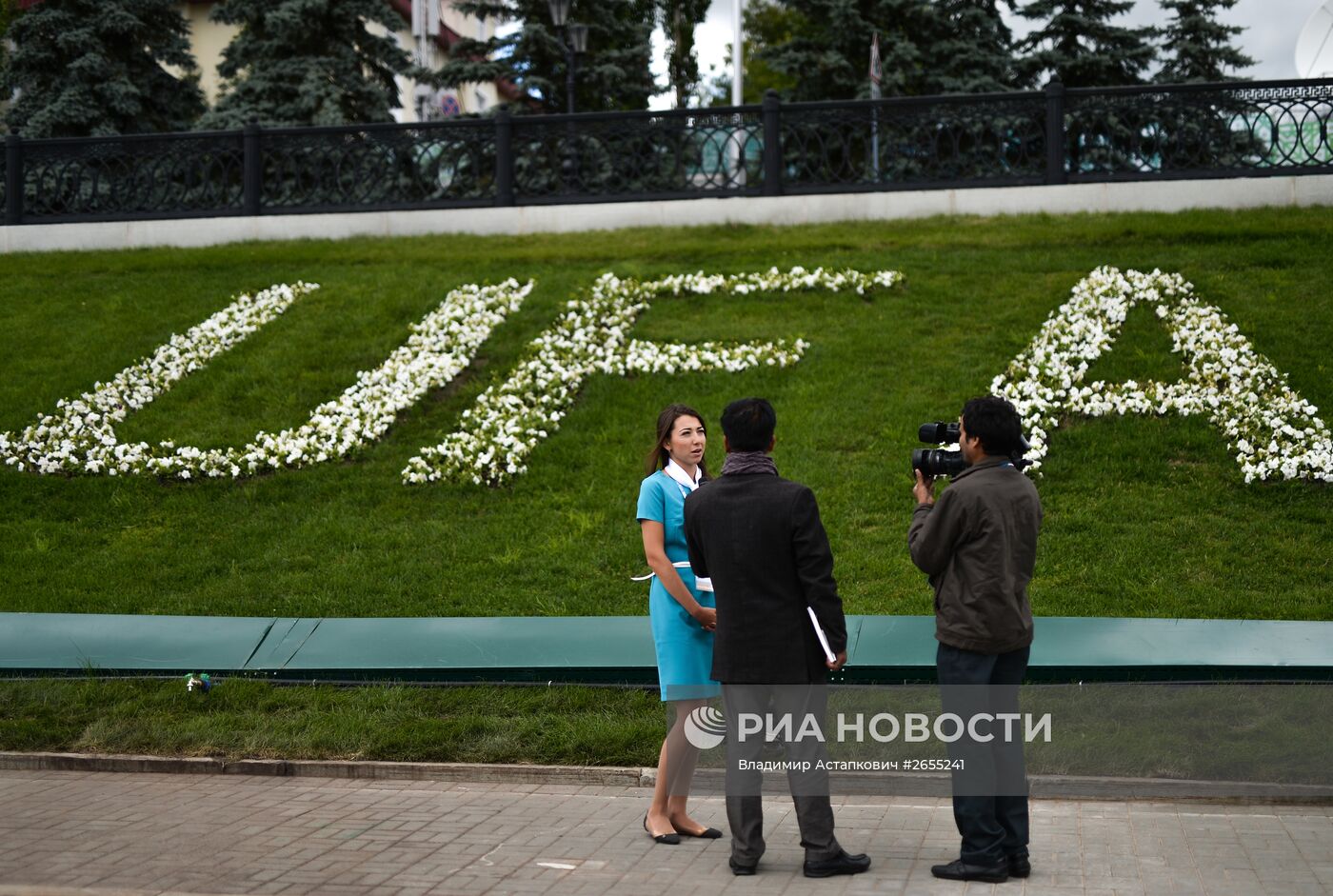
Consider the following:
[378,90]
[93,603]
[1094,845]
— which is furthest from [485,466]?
[378,90]

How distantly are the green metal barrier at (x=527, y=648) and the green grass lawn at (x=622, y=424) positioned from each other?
80cm

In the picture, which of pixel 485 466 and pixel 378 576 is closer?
pixel 378 576

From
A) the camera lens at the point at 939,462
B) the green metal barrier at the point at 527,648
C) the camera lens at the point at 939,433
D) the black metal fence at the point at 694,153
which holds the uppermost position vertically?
the black metal fence at the point at 694,153

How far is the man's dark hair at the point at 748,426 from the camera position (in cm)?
549

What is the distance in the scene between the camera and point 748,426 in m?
5.49

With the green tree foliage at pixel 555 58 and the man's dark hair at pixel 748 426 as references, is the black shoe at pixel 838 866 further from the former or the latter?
the green tree foliage at pixel 555 58

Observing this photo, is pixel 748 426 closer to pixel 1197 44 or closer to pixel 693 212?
pixel 693 212

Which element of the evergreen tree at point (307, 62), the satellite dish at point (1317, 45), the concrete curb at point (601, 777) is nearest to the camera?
the concrete curb at point (601, 777)

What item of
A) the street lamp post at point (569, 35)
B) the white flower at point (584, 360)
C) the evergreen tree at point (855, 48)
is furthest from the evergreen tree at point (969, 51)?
the white flower at point (584, 360)

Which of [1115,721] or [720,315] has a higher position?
[720,315]

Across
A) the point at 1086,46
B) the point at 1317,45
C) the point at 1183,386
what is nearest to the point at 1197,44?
the point at 1086,46

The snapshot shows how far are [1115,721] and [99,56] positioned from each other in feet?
89.9

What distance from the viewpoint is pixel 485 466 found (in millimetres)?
12242

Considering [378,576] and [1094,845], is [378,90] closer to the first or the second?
[378,576]
